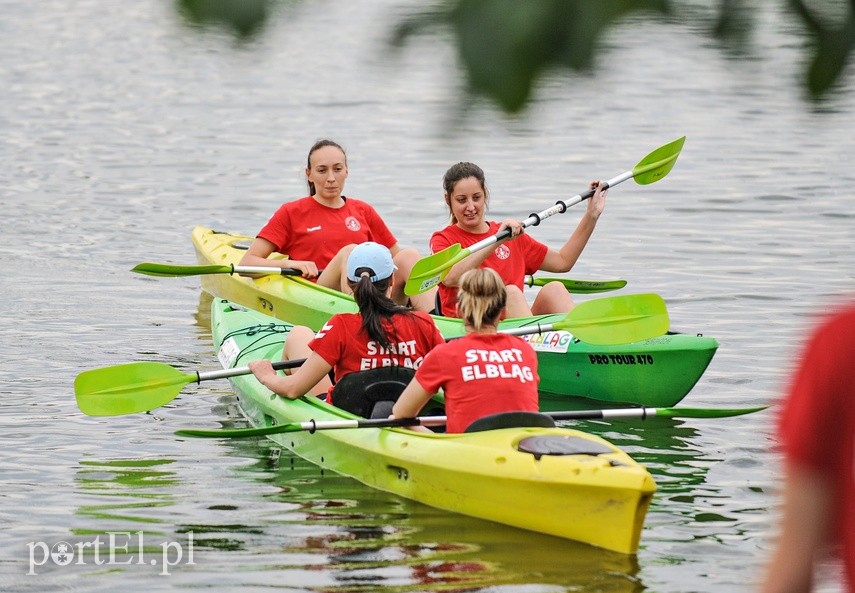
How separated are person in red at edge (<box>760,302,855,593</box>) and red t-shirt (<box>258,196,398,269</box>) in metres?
7.58

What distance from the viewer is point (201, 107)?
81.2 ft

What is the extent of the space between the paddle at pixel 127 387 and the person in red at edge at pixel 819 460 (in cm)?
548

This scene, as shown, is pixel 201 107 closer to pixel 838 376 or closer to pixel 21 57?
pixel 21 57

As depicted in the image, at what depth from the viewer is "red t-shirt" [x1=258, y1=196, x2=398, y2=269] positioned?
965 centimetres

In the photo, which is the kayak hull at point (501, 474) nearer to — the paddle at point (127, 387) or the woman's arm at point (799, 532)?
the paddle at point (127, 387)

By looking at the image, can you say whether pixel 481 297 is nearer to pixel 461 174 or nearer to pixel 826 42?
Answer: pixel 461 174

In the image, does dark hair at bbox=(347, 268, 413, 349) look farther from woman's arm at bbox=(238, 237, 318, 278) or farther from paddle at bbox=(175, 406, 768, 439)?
woman's arm at bbox=(238, 237, 318, 278)

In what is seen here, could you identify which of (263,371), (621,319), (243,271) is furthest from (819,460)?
(243,271)

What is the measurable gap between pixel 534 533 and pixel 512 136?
4385 mm

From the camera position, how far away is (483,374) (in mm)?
6000

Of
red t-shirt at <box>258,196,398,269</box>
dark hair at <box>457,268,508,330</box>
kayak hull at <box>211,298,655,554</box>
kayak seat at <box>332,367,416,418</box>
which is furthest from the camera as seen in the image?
red t-shirt at <box>258,196,398,269</box>

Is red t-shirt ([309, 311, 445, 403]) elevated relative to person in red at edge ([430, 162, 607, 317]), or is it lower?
lower

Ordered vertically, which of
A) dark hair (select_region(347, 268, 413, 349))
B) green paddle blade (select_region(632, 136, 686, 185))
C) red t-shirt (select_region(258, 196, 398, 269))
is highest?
green paddle blade (select_region(632, 136, 686, 185))

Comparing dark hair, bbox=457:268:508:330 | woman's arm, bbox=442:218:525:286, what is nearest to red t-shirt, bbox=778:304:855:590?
dark hair, bbox=457:268:508:330
